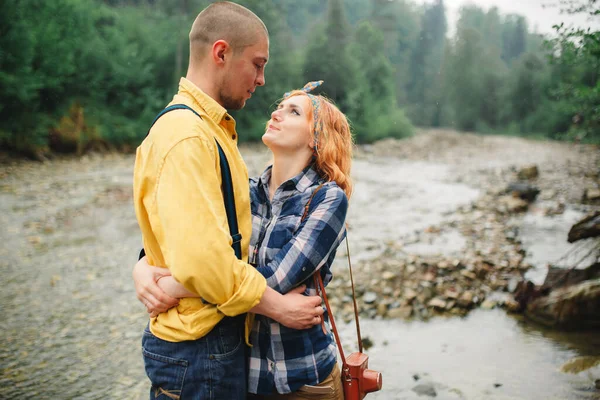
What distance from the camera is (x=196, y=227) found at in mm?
1617

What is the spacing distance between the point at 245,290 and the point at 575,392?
158 inches

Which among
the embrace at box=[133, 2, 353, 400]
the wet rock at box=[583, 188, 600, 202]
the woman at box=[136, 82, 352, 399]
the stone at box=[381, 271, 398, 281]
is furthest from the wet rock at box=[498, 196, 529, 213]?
the embrace at box=[133, 2, 353, 400]

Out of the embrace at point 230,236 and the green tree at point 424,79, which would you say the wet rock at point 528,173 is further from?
the green tree at point 424,79

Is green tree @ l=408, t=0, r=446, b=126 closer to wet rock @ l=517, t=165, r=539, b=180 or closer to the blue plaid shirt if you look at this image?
wet rock @ l=517, t=165, r=539, b=180

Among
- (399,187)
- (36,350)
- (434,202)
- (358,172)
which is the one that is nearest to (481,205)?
(434,202)

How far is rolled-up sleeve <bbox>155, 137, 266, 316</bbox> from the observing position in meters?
1.62

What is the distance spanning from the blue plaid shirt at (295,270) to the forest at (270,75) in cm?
104

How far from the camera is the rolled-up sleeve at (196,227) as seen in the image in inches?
63.6

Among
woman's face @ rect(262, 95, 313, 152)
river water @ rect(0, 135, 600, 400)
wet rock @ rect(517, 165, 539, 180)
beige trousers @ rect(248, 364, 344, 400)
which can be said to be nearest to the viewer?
beige trousers @ rect(248, 364, 344, 400)

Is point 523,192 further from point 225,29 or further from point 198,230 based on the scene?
point 198,230

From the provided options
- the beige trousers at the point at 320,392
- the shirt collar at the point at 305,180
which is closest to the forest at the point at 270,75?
the shirt collar at the point at 305,180

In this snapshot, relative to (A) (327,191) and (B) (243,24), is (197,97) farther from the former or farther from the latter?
(A) (327,191)

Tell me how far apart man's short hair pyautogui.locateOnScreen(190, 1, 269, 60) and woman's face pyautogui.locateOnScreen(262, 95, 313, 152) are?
1.65ft

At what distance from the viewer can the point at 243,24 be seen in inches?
76.8
